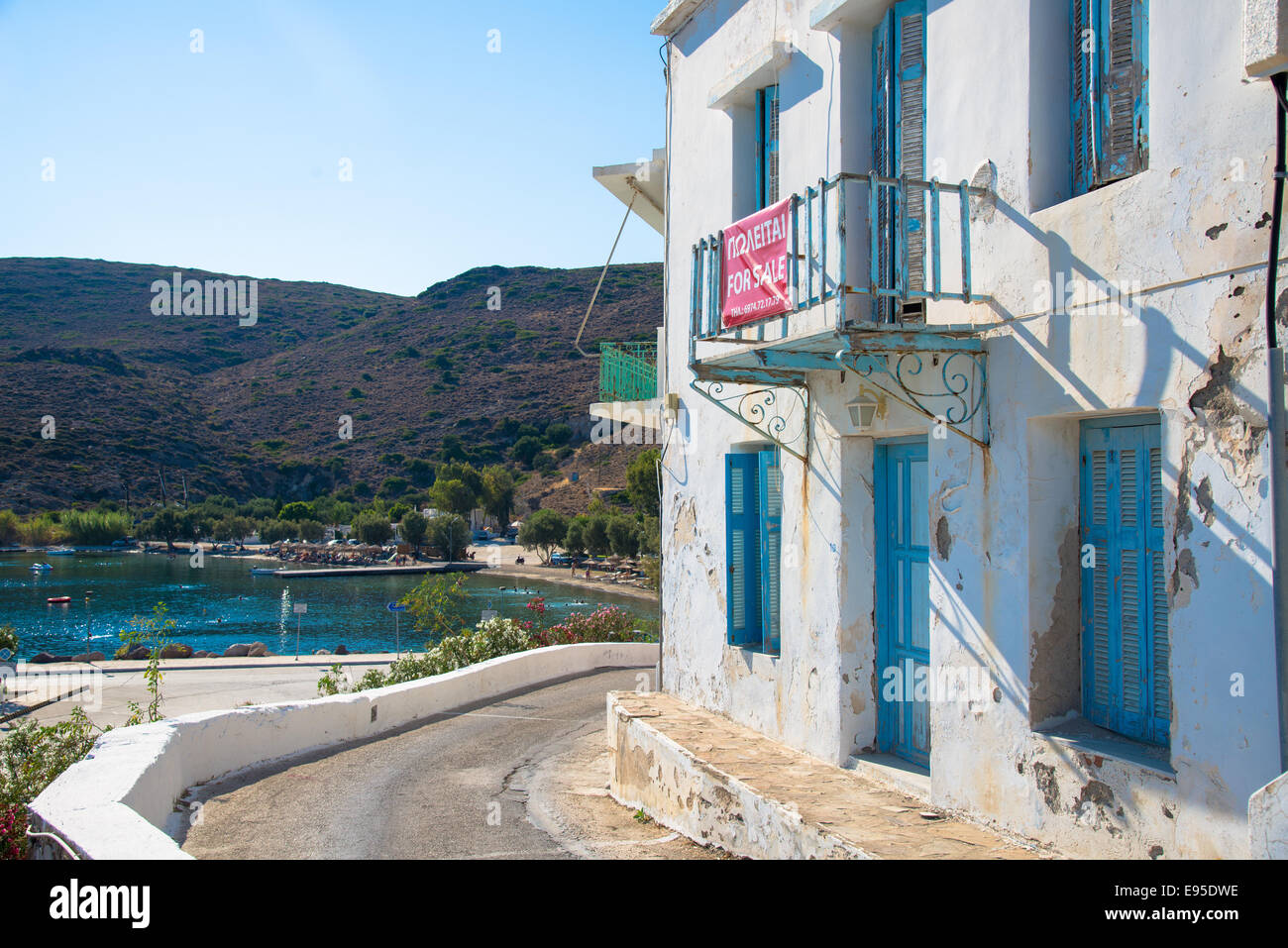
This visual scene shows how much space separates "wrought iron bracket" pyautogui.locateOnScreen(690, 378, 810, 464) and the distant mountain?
84.9m

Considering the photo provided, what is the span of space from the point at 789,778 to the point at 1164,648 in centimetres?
283

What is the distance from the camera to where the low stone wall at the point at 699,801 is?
5879 mm

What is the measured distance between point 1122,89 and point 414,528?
77049mm

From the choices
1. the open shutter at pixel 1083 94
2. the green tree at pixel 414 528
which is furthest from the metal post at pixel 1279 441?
the green tree at pixel 414 528

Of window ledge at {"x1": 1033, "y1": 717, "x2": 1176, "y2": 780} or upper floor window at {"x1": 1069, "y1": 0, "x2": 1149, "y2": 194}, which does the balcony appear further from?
window ledge at {"x1": 1033, "y1": 717, "x2": 1176, "y2": 780}

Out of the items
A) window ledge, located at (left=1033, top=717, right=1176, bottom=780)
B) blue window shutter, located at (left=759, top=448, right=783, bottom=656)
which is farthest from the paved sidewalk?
blue window shutter, located at (left=759, top=448, right=783, bottom=656)

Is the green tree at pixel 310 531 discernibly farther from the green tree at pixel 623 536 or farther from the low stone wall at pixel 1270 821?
the low stone wall at pixel 1270 821

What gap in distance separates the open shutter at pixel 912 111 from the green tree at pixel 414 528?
7505 cm

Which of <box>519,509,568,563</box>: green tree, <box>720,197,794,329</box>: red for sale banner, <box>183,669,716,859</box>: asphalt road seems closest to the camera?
<box>720,197,794,329</box>: red for sale banner

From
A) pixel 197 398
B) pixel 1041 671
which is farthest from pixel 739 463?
pixel 197 398

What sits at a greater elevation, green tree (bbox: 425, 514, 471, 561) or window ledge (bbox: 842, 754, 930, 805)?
window ledge (bbox: 842, 754, 930, 805)

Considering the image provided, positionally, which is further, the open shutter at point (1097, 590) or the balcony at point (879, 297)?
the balcony at point (879, 297)

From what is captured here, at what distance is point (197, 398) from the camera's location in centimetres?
10212

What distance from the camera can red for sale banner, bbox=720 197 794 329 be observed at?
21.0 ft
